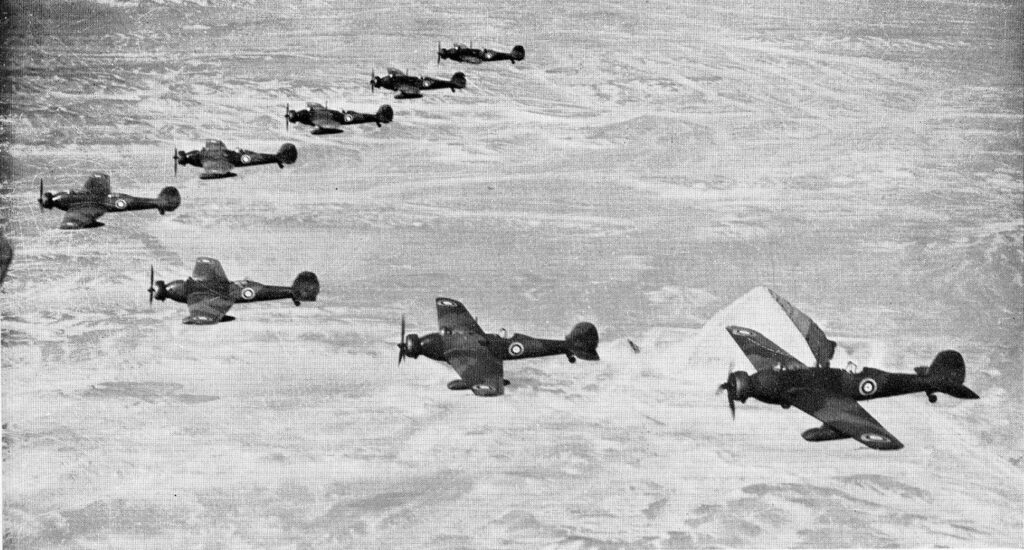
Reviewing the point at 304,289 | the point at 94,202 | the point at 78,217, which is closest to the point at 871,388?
the point at 304,289

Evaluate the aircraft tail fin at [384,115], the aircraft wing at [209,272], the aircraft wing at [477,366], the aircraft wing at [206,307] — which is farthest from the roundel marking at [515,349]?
the aircraft tail fin at [384,115]

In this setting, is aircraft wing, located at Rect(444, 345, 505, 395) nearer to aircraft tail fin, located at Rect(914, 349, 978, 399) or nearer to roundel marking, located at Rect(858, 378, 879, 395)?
roundel marking, located at Rect(858, 378, 879, 395)

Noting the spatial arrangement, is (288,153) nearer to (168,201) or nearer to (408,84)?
(168,201)

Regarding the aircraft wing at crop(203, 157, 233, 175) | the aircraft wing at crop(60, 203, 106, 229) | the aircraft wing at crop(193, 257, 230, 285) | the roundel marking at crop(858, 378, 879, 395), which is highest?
the aircraft wing at crop(203, 157, 233, 175)

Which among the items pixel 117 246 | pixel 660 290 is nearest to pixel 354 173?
pixel 117 246

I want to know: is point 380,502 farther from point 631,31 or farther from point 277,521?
point 631,31

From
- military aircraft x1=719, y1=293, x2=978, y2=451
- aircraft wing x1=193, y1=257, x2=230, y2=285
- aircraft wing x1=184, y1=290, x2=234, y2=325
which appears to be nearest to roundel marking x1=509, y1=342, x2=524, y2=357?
military aircraft x1=719, y1=293, x2=978, y2=451
